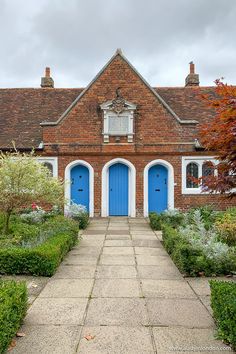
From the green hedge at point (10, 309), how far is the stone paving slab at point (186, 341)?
1.72 metres

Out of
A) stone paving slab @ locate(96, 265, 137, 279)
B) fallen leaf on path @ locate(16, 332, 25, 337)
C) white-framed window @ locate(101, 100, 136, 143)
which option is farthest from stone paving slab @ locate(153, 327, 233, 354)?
white-framed window @ locate(101, 100, 136, 143)

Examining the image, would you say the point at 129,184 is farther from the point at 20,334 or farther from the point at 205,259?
the point at 20,334

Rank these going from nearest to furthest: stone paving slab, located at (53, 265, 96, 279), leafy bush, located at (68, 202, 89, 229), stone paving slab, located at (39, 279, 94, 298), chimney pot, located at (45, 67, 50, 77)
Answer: stone paving slab, located at (39, 279, 94, 298) → stone paving slab, located at (53, 265, 96, 279) → leafy bush, located at (68, 202, 89, 229) → chimney pot, located at (45, 67, 50, 77)

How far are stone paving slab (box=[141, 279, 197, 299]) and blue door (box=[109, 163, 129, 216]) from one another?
1152 cm

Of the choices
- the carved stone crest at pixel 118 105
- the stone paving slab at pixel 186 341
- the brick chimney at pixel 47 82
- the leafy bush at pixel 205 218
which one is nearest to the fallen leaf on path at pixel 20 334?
the stone paving slab at pixel 186 341

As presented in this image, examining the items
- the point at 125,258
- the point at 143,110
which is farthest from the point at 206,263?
the point at 143,110

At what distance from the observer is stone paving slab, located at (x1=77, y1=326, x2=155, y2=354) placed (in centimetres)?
424

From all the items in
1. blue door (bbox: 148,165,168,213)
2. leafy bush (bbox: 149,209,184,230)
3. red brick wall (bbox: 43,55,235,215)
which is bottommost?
leafy bush (bbox: 149,209,184,230)

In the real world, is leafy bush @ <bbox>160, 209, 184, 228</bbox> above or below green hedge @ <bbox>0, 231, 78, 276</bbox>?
above

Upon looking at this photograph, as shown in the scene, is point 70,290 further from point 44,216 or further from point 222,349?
point 44,216

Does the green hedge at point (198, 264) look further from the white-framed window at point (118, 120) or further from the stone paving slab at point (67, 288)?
the white-framed window at point (118, 120)

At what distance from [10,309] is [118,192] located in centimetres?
1446

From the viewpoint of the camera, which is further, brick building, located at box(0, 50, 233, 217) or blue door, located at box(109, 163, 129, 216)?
blue door, located at box(109, 163, 129, 216)

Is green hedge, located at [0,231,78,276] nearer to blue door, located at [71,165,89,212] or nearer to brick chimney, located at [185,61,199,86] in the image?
blue door, located at [71,165,89,212]
